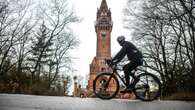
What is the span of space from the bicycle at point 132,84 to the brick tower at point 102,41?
3762 inches

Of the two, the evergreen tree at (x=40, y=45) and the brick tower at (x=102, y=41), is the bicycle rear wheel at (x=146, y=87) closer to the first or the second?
the evergreen tree at (x=40, y=45)

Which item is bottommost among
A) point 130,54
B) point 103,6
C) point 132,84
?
point 132,84

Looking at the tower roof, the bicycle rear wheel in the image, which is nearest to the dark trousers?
the bicycle rear wheel

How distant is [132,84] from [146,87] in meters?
0.47

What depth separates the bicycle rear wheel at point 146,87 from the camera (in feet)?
32.6

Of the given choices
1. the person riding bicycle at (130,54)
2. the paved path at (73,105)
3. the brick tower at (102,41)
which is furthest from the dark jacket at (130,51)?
the brick tower at (102,41)

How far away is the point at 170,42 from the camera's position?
2984 centimetres

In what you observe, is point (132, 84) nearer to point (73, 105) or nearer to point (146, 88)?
point (146, 88)

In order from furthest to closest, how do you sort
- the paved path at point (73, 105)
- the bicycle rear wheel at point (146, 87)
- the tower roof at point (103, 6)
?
the tower roof at point (103, 6)
the bicycle rear wheel at point (146, 87)
the paved path at point (73, 105)

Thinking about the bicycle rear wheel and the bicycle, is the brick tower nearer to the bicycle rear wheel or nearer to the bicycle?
the bicycle

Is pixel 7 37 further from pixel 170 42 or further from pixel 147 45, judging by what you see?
pixel 170 42

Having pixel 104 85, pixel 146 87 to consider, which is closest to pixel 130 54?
pixel 146 87

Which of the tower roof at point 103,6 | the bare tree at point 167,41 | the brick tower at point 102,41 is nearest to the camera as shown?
the bare tree at point 167,41

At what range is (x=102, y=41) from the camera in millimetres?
113500
